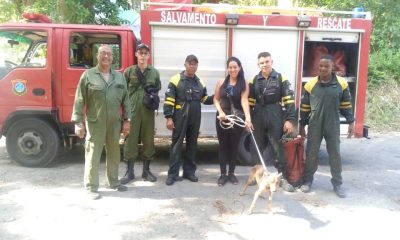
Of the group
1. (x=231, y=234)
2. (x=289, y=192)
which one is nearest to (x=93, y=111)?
(x=231, y=234)

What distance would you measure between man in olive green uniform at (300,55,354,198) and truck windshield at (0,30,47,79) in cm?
366

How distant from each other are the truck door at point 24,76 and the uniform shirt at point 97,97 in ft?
4.11

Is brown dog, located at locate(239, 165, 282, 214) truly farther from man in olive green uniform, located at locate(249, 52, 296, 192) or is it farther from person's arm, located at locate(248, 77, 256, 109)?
person's arm, located at locate(248, 77, 256, 109)

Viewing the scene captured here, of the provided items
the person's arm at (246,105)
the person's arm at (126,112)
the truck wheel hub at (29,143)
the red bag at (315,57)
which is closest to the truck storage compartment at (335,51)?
the red bag at (315,57)

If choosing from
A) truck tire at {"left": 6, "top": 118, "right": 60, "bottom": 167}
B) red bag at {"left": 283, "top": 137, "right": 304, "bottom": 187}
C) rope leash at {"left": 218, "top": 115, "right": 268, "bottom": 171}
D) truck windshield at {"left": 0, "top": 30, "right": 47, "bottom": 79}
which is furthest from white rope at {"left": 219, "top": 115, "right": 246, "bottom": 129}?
truck windshield at {"left": 0, "top": 30, "right": 47, "bottom": 79}

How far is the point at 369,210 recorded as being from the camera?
4859 mm

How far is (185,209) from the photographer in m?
4.73

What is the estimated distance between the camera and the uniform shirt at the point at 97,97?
16.1 feet

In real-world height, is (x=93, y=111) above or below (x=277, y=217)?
above

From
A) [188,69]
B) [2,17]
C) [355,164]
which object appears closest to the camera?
[188,69]

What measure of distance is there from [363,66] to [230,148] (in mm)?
2483

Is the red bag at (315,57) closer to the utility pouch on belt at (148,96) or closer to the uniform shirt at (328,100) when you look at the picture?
the uniform shirt at (328,100)

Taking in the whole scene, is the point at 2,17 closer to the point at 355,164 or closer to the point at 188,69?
the point at 188,69

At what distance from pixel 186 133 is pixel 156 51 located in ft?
4.37
